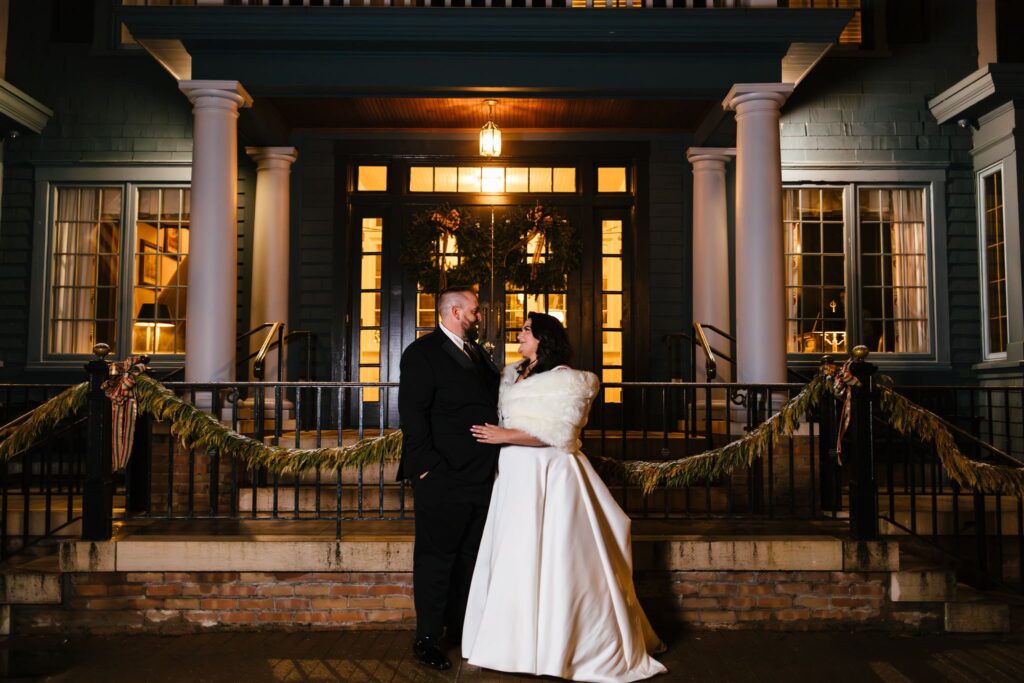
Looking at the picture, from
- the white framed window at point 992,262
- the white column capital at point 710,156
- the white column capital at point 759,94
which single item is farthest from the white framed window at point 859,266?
the white column capital at point 759,94

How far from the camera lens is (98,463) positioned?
597cm

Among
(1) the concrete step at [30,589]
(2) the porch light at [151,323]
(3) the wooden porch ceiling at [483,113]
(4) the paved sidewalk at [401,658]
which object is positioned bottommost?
(4) the paved sidewalk at [401,658]

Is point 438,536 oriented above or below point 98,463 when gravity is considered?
below

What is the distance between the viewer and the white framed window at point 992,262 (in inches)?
404

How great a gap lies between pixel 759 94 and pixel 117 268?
746 cm

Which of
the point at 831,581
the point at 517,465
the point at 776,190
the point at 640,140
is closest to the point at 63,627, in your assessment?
the point at 517,465

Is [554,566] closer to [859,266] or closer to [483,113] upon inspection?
[483,113]

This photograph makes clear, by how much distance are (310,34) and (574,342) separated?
449cm

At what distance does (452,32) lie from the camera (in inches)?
325

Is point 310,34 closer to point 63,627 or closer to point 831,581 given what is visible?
point 63,627

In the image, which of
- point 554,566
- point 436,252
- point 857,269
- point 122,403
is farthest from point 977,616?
point 436,252

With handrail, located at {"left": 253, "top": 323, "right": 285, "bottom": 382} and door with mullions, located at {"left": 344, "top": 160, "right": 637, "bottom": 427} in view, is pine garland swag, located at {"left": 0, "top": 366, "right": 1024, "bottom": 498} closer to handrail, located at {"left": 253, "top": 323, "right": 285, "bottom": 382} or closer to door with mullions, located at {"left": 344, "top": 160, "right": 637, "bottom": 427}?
handrail, located at {"left": 253, "top": 323, "right": 285, "bottom": 382}

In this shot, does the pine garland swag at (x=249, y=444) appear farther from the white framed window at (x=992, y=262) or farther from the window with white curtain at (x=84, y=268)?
the white framed window at (x=992, y=262)

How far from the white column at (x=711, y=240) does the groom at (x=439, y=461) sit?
224 inches
